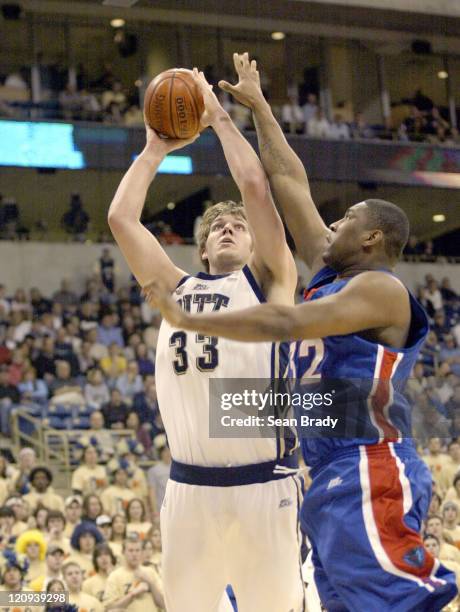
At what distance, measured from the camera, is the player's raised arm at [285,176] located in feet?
15.7

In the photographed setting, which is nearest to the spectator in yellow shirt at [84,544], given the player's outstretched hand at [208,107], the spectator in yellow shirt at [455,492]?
the spectator in yellow shirt at [455,492]

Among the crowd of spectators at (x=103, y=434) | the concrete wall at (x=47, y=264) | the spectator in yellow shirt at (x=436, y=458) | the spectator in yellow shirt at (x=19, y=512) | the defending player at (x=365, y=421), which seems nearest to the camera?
the defending player at (x=365, y=421)

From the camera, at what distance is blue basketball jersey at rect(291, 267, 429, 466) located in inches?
160

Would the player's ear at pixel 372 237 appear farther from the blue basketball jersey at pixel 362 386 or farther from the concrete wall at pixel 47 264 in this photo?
the concrete wall at pixel 47 264

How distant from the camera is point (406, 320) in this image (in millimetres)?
4117

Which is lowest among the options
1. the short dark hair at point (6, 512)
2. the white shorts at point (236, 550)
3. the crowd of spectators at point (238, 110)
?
the short dark hair at point (6, 512)

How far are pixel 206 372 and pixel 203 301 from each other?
37 cm

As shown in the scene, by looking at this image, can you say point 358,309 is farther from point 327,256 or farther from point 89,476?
point 89,476

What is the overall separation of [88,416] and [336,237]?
38.4ft

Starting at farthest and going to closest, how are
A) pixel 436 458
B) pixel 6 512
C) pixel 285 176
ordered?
pixel 436 458 → pixel 6 512 → pixel 285 176

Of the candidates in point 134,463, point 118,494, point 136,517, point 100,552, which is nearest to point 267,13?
point 134,463

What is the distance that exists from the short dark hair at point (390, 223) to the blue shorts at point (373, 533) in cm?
83

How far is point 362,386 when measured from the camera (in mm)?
4098

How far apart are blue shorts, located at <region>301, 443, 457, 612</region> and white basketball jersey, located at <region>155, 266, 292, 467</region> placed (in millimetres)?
879
